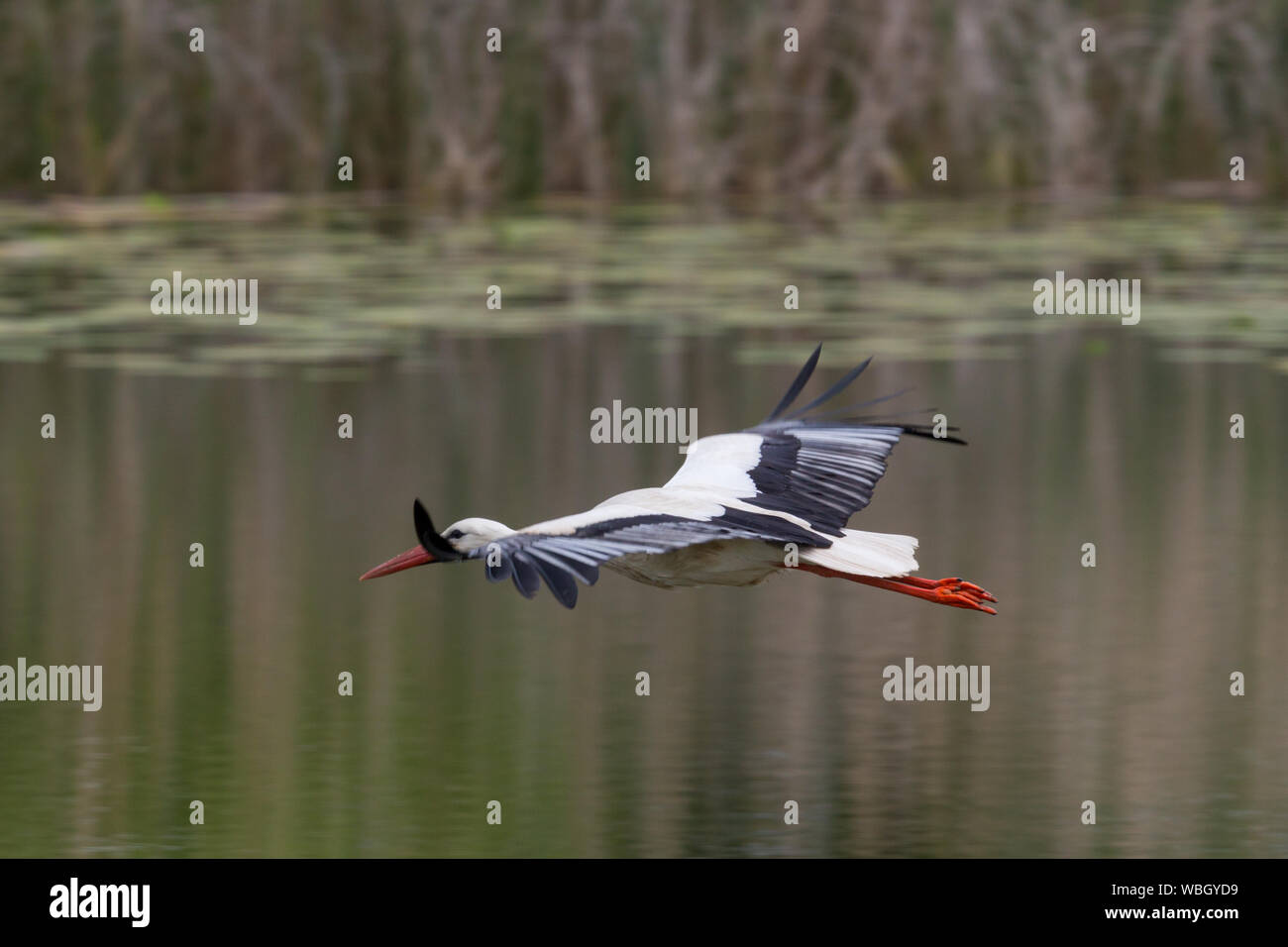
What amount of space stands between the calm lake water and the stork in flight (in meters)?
0.68

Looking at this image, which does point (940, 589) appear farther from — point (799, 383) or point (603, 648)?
point (603, 648)

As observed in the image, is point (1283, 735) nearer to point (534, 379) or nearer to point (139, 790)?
point (139, 790)

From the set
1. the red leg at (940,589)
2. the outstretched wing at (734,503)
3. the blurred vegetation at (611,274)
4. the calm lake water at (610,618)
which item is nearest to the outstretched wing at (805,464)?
the outstretched wing at (734,503)

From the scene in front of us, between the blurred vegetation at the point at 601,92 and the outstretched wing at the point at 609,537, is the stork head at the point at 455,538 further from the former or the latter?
the blurred vegetation at the point at 601,92

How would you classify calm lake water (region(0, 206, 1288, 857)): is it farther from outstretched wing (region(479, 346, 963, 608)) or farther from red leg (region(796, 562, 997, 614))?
outstretched wing (region(479, 346, 963, 608))

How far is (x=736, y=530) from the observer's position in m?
5.78

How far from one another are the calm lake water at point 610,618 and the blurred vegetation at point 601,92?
348 cm

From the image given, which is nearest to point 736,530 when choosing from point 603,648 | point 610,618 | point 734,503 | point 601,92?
point 734,503

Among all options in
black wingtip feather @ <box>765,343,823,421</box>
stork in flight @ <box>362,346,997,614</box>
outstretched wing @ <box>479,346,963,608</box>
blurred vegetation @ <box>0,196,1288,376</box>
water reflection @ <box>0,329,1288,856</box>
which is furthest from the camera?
blurred vegetation @ <box>0,196,1288,376</box>

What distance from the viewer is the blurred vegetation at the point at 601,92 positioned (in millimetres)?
17422

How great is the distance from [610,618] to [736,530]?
2705mm

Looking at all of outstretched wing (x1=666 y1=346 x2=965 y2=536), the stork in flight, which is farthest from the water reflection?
outstretched wing (x1=666 y1=346 x2=965 y2=536)

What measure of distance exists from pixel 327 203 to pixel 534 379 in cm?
575

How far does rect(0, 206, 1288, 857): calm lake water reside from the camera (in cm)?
648
